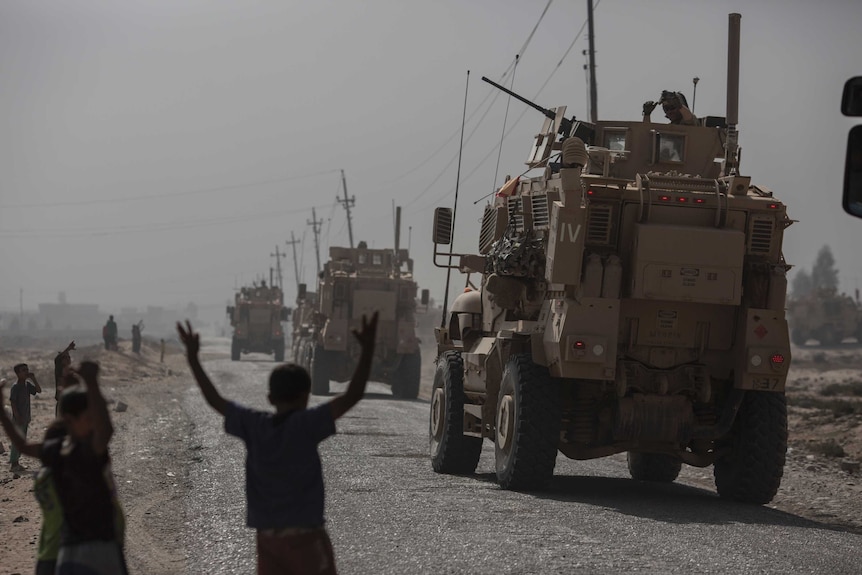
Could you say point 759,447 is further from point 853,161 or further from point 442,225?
point 853,161

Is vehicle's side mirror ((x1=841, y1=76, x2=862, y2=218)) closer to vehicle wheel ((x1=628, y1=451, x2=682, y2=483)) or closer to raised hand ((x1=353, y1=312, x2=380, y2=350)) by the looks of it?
raised hand ((x1=353, y1=312, x2=380, y2=350))

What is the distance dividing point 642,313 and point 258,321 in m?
49.4

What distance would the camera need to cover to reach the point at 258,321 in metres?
61.8

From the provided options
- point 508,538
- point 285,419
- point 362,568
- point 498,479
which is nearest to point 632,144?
point 498,479

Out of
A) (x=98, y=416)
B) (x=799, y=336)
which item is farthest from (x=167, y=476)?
(x=799, y=336)

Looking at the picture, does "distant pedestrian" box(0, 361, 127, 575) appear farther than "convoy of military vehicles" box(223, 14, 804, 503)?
No

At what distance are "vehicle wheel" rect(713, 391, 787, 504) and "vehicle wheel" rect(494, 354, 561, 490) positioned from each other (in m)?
1.82

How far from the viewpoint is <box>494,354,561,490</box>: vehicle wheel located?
13.3 meters

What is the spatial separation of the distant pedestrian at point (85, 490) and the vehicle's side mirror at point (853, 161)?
3.27 metres

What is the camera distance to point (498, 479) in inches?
557

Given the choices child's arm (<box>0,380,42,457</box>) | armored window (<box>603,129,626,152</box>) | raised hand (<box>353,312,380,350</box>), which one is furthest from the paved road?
armored window (<box>603,129,626,152</box>)

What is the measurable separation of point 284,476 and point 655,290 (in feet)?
24.7

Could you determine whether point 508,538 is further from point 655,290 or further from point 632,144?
point 632,144

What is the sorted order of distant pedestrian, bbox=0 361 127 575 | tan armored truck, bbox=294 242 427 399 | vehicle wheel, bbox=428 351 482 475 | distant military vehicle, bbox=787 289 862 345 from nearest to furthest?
distant pedestrian, bbox=0 361 127 575
vehicle wheel, bbox=428 351 482 475
tan armored truck, bbox=294 242 427 399
distant military vehicle, bbox=787 289 862 345
